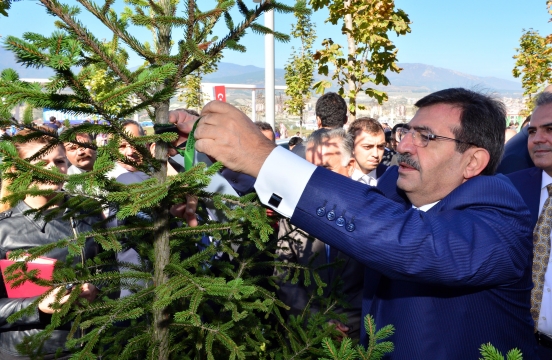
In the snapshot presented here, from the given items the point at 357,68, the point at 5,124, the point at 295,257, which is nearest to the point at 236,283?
the point at 5,124

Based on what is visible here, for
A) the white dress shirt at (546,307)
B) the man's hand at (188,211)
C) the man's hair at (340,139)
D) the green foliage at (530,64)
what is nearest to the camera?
the man's hand at (188,211)

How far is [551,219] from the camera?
2.89 m

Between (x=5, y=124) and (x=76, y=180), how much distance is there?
Answer: 350 millimetres

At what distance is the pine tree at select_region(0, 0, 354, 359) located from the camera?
1339 mm

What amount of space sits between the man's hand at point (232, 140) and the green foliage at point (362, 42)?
21.3 ft

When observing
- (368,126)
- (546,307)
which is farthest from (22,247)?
(368,126)

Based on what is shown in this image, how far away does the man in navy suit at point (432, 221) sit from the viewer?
1.48 metres

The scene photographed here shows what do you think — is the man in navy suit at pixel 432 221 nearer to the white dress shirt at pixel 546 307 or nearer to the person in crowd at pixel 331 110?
the white dress shirt at pixel 546 307

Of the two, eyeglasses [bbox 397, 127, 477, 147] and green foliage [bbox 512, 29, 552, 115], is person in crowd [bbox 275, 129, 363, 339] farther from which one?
green foliage [bbox 512, 29, 552, 115]

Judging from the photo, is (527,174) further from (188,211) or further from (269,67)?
(269,67)

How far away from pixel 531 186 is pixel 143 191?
280 centimetres

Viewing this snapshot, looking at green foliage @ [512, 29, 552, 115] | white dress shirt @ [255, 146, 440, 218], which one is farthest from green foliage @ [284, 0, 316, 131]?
white dress shirt @ [255, 146, 440, 218]

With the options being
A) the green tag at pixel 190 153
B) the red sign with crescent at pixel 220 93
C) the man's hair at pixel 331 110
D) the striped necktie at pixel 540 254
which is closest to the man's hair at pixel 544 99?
the striped necktie at pixel 540 254

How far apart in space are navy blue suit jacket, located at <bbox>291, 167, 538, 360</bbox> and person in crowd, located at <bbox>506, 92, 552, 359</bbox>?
1.04 metres
